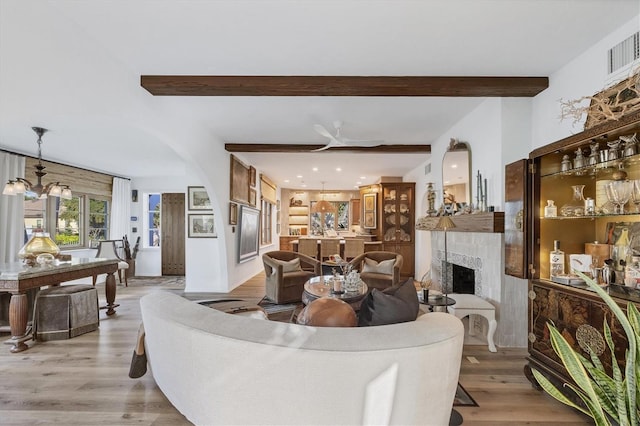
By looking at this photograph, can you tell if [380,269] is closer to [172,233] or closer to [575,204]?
[575,204]

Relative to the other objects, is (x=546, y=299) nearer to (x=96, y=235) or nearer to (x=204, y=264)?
(x=204, y=264)

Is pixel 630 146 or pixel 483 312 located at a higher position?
pixel 630 146

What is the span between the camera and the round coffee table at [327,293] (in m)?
3.73

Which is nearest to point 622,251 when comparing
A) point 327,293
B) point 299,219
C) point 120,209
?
point 327,293

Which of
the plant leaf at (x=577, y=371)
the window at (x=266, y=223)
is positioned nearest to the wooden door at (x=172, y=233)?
the window at (x=266, y=223)

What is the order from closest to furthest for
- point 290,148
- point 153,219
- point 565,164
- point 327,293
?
1. point 565,164
2. point 327,293
3. point 290,148
4. point 153,219

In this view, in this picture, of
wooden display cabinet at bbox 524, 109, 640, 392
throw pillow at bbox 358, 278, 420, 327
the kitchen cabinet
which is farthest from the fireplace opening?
the kitchen cabinet

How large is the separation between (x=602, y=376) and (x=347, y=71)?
2835mm

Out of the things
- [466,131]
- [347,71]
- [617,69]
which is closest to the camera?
[617,69]

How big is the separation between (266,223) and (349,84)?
22.4 ft

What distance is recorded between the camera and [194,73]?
3.17 m

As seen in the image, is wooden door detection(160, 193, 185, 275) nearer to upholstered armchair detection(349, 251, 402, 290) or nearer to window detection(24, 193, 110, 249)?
window detection(24, 193, 110, 249)

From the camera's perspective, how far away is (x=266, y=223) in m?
9.56

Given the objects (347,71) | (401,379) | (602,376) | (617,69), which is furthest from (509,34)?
(401,379)
